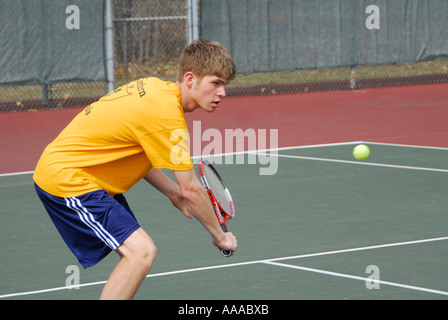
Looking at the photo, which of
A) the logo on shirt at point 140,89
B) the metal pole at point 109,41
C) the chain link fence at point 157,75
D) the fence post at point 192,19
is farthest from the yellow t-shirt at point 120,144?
the chain link fence at point 157,75

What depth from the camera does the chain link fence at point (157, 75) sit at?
53.2 feet

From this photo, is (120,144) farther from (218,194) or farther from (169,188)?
(218,194)

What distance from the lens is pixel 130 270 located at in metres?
3.68

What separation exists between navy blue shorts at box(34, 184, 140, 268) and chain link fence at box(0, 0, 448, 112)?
11.5 metres

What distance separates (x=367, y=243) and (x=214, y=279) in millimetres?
1296

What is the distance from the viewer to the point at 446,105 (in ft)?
47.5

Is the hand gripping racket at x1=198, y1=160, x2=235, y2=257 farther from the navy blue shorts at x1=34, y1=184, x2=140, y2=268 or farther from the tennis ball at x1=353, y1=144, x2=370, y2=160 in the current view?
the tennis ball at x1=353, y1=144, x2=370, y2=160

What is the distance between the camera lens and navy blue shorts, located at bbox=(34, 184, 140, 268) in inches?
149


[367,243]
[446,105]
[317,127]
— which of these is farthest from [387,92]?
[367,243]

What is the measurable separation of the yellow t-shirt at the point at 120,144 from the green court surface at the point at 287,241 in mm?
1159

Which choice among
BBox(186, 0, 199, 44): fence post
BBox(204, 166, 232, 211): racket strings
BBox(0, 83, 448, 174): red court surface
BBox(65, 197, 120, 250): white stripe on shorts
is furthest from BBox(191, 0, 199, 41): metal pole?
BBox(65, 197, 120, 250): white stripe on shorts
